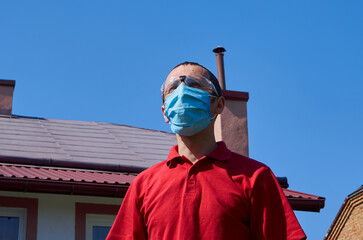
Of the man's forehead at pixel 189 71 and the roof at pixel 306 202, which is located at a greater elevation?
the roof at pixel 306 202

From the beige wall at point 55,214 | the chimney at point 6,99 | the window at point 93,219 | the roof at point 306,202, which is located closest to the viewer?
the beige wall at point 55,214

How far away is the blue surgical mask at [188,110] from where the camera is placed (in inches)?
118

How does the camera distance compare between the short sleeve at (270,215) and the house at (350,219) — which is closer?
the short sleeve at (270,215)

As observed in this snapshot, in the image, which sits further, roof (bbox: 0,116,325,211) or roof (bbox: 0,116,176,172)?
roof (bbox: 0,116,176,172)

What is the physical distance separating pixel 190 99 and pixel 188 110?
58mm

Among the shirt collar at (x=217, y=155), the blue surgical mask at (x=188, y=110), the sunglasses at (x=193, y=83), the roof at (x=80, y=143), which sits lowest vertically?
the shirt collar at (x=217, y=155)

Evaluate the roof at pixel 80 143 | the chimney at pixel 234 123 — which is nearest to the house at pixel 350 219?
the chimney at pixel 234 123

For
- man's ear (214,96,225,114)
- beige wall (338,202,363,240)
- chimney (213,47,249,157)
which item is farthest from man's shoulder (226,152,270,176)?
beige wall (338,202,363,240)

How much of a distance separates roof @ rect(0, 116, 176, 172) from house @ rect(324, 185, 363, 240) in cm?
484

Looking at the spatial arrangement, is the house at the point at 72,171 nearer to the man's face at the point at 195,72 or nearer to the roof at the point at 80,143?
the roof at the point at 80,143

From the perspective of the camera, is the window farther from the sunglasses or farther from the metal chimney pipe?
the sunglasses

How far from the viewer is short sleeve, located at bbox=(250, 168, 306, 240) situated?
9.25 feet

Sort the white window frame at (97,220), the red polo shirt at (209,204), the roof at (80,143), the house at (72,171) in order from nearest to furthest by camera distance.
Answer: the red polo shirt at (209,204)
the house at (72,171)
the white window frame at (97,220)
the roof at (80,143)

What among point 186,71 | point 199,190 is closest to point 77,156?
point 186,71
